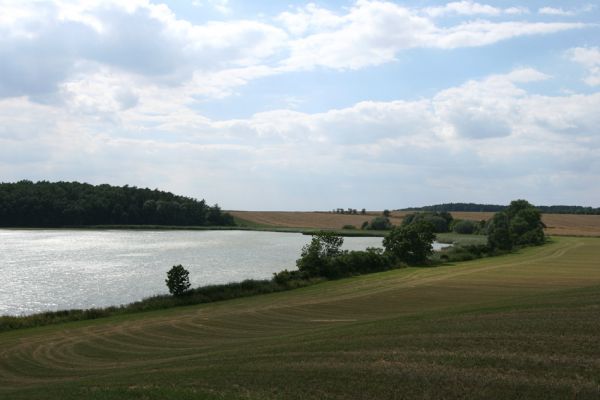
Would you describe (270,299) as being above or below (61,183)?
below

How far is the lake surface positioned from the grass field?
13.4 m

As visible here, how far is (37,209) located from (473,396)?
552 feet

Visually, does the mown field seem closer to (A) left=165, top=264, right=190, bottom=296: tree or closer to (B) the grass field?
(A) left=165, top=264, right=190, bottom=296: tree

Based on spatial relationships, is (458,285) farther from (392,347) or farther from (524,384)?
(524,384)

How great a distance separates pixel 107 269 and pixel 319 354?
55.1 meters

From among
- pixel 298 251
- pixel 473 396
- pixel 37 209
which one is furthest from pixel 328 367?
pixel 37 209

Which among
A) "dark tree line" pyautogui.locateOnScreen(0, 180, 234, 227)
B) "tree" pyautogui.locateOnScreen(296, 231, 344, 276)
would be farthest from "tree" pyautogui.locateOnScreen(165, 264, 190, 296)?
"dark tree line" pyautogui.locateOnScreen(0, 180, 234, 227)

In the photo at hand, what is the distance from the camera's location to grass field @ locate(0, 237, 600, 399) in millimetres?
14344

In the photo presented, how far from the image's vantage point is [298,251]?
323 feet

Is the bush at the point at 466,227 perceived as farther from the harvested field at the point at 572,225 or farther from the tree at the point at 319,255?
the tree at the point at 319,255

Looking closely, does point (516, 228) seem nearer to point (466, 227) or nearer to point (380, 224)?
point (466, 227)

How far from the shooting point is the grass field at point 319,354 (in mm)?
14344

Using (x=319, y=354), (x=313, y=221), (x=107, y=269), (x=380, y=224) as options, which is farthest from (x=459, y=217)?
(x=319, y=354)

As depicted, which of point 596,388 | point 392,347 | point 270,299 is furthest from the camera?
point 270,299
